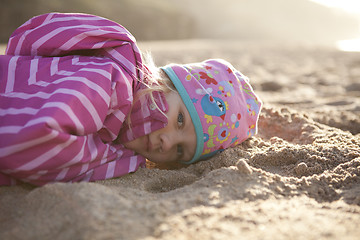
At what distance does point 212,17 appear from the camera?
26984mm

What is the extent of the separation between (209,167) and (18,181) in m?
0.77

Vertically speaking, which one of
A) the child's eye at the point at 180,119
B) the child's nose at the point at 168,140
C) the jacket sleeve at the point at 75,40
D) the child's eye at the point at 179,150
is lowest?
the child's eye at the point at 179,150

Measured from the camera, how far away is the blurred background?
1108 centimetres

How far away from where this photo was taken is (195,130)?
1.53 meters

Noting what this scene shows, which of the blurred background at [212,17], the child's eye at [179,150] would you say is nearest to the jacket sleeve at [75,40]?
the child's eye at [179,150]

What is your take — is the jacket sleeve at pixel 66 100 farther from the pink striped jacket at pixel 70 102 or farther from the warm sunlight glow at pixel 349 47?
the warm sunlight glow at pixel 349 47

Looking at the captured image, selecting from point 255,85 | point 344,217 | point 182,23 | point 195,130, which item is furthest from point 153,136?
point 182,23

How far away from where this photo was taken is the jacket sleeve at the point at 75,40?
1.54 m

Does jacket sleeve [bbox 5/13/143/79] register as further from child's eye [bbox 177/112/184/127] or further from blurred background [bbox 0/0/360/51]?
blurred background [bbox 0/0/360/51]

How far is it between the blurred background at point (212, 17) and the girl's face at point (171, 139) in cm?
999

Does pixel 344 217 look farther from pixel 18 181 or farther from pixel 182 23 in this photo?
pixel 182 23

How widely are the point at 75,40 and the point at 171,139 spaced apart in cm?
63

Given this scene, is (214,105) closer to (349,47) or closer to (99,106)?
(99,106)

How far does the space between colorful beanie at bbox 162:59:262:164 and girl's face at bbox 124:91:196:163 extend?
1.2 inches
